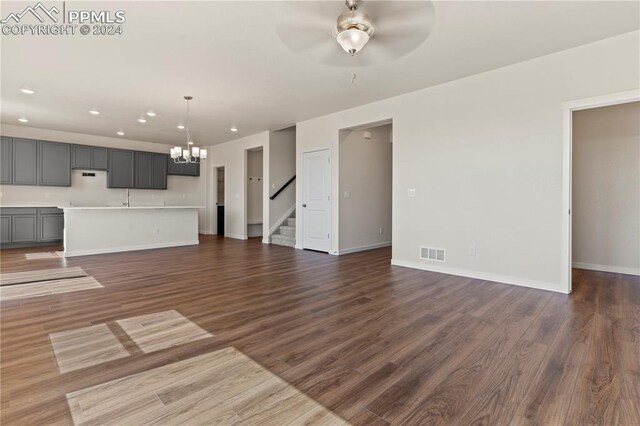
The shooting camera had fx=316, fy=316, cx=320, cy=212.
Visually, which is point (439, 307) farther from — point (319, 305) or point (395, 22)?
point (395, 22)

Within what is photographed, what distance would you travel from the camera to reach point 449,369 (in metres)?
1.94

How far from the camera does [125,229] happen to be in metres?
6.38

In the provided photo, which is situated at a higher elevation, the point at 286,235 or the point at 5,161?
the point at 5,161

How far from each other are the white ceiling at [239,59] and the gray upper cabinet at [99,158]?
1.75 metres

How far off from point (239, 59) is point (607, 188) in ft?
17.8

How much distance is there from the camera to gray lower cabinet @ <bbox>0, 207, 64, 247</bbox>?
660 cm

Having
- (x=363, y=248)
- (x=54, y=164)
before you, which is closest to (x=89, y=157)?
(x=54, y=164)

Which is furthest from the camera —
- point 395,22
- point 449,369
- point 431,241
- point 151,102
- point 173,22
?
point 151,102

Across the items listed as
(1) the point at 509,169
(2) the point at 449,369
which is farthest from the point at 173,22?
(1) the point at 509,169

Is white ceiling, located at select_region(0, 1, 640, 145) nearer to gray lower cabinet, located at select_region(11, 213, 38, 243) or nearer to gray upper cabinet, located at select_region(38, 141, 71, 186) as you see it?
gray upper cabinet, located at select_region(38, 141, 71, 186)

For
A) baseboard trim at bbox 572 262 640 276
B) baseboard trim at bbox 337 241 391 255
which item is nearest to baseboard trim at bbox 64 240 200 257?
baseboard trim at bbox 337 241 391 255

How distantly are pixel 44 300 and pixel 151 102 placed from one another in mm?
3443

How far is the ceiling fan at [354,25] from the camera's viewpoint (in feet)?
6.91

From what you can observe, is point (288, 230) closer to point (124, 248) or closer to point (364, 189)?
point (364, 189)
